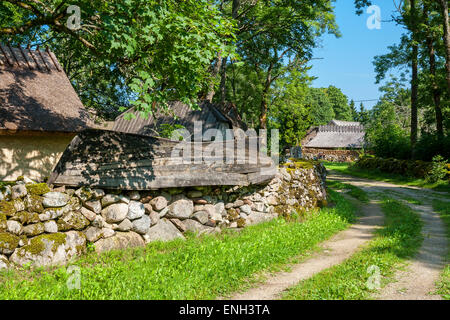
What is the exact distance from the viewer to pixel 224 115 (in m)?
21.6

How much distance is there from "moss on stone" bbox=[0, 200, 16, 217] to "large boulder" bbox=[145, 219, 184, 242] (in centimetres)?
239

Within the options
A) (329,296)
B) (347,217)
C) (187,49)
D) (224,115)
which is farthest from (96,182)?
(224,115)

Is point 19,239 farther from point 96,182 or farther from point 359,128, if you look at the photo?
point 359,128

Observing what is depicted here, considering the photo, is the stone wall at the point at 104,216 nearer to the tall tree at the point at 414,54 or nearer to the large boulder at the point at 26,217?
the large boulder at the point at 26,217

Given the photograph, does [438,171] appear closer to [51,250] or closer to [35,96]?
[51,250]

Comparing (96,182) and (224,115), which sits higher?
(224,115)

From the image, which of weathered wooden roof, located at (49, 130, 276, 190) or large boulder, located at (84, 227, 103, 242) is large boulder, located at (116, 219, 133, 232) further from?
weathered wooden roof, located at (49, 130, 276, 190)

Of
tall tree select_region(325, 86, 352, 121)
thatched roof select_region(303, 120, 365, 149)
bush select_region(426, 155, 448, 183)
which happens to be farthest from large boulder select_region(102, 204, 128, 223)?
tall tree select_region(325, 86, 352, 121)

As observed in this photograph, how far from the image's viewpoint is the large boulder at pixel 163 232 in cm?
650

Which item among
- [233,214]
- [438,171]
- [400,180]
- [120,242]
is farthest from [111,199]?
[400,180]

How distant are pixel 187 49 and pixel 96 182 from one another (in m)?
3.20

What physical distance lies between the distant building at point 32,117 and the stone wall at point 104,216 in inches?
150

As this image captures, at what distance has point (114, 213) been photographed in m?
6.03

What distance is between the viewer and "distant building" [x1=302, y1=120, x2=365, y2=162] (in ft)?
165
